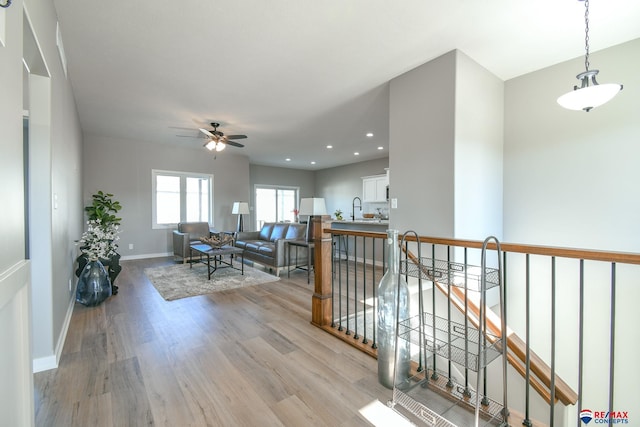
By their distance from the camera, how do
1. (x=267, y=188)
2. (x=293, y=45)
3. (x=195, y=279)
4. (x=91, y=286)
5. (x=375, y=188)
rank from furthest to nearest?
(x=267, y=188)
(x=375, y=188)
(x=195, y=279)
(x=91, y=286)
(x=293, y=45)

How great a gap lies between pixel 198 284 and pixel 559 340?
15.1ft

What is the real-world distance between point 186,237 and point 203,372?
433 cm

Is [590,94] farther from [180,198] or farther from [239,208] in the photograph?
[180,198]

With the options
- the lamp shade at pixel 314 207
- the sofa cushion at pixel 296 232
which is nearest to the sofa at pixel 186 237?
the sofa cushion at pixel 296 232

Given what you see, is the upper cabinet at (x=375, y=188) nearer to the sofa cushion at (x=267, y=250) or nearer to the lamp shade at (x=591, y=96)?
the sofa cushion at (x=267, y=250)

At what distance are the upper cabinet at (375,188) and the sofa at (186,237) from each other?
14.9 feet

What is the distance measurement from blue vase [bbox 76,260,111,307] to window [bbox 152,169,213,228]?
3527 mm

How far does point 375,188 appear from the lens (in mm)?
8250

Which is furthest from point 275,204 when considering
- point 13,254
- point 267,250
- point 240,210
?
point 13,254

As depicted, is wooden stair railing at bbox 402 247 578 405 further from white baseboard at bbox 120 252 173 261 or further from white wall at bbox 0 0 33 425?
white baseboard at bbox 120 252 173 261

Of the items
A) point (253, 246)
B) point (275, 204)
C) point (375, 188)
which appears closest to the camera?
point (253, 246)

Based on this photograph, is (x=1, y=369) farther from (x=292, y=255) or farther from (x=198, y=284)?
(x=292, y=255)

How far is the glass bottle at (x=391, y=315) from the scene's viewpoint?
74.9 inches

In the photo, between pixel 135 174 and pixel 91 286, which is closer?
pixel 91 286
